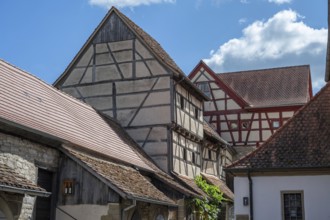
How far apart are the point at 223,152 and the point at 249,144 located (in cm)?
470

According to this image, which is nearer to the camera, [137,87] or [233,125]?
[137,87]

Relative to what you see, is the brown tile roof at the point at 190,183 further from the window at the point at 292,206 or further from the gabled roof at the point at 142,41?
the window at the point at 292,206

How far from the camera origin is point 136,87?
2564 centimetres

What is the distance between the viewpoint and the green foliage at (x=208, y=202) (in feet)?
78.9

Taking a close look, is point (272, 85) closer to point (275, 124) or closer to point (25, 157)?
point (275, 124)

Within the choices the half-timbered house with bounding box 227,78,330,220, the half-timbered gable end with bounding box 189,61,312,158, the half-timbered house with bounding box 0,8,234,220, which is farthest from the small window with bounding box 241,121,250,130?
the half-timbered house with bounding box 227,78,330,220

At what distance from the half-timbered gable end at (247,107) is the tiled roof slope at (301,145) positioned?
19.0 meters

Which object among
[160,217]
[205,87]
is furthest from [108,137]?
[205,87]

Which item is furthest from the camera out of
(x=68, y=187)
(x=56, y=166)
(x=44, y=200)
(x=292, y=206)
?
(x=292, y=206)

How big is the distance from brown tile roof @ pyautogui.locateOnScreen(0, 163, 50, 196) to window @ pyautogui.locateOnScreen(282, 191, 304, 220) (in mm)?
9173

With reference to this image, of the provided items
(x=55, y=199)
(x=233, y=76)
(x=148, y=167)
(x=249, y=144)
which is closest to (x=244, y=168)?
(x=148, y=167)

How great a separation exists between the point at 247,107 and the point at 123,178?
23421mm

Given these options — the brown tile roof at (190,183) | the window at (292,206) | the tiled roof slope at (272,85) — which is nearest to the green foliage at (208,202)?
the brown tile roof at (190,183)

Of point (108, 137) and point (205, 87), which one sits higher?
point (205, 87)
